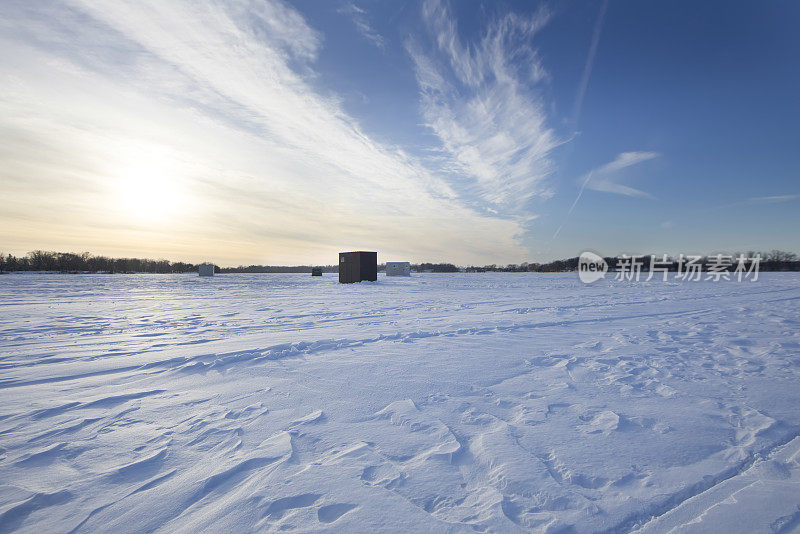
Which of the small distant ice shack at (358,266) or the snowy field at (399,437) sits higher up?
the small distant ice shack at (358,266)

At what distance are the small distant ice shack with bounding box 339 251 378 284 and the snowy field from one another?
23474 millimetres

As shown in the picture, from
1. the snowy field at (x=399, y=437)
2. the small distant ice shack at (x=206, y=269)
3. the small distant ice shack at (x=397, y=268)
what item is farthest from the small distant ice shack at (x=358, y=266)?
the small distant ice shack at (x=206, y=269)

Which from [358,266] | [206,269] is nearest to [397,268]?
[358,266]

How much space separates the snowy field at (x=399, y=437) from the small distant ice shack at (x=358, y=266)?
77.0 ft

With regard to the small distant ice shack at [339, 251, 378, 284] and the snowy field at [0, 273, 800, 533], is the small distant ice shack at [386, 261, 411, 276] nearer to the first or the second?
the small distant ice shack at [339, 251, 378, 284]

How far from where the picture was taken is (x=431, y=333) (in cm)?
696

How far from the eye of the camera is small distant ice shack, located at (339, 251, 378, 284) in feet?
96.7

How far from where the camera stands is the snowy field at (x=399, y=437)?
76.5 inches

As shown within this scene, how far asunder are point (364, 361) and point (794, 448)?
13.8 ft

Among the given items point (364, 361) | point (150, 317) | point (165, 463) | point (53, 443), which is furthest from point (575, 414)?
point (150, 317)

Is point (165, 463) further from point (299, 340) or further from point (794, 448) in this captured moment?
point (794, 448)

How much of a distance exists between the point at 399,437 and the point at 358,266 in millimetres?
26961

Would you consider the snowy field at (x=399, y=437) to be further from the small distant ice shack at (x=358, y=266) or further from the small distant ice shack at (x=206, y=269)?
the small distant ice shack at (x=206, y=269)

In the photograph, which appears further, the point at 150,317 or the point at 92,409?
the point at 150,317
